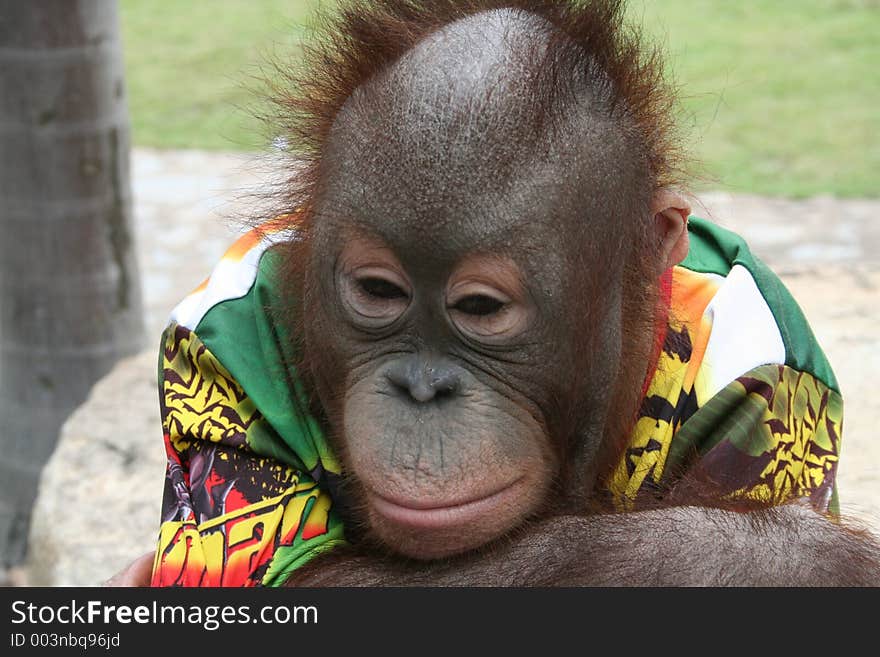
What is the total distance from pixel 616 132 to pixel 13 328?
266cm

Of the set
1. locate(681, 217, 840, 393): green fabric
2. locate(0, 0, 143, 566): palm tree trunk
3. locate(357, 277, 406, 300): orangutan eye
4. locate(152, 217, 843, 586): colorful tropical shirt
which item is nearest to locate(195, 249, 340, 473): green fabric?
locate(152, 217, 843, 586): colorful tropical shirt

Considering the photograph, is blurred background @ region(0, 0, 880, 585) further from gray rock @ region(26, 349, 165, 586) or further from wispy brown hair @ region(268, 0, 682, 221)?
wispy brown hair @ region(268, 0, 682, 221)

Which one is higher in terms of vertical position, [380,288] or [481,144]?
[481,144]

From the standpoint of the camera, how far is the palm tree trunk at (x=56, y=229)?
144 inches

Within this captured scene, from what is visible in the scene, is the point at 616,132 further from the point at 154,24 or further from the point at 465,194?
the point at 154,24

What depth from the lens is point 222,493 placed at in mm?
2117

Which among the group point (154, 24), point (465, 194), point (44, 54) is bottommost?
point (465, 194)

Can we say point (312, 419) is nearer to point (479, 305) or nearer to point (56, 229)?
point (479, 305)

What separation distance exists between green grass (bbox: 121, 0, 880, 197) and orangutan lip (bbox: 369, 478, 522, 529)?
441 centimetres

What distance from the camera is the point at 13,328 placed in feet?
13.4

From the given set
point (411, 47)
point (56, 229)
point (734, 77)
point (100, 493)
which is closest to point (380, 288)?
point (411, 47)

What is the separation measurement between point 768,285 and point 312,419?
85cm

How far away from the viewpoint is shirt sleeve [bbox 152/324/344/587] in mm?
2035
